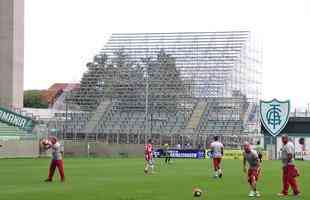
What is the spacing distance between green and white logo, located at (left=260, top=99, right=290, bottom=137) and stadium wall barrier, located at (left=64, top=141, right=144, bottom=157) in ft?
127

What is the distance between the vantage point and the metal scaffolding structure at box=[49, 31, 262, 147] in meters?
93.5

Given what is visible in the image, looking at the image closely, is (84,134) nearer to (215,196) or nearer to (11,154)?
(11,154)

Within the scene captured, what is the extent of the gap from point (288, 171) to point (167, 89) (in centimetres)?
7721

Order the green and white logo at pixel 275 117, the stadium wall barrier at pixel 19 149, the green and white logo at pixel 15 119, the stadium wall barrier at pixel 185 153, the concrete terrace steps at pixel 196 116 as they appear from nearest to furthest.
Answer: the green and white logo at pixel 275 117 → the stadium wall barrier at pixel 19 149 → the green and white logo at pixel 15 119 → the stadium wall barrier at pixel 185 153 → the concrete terrace steps at pixel 196 116

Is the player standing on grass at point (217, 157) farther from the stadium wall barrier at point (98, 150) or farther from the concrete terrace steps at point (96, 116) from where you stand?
the concrete terrace steps at point (96, 116)

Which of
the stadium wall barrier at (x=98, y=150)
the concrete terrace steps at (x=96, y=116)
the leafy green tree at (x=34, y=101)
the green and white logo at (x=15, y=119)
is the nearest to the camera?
the green and white logo at (x=15, y=119)

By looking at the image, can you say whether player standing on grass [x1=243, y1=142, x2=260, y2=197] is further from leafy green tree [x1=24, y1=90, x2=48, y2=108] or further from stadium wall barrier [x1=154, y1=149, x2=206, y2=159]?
leafy green tree [x1=24, y1=90, x2=48, y2=108]

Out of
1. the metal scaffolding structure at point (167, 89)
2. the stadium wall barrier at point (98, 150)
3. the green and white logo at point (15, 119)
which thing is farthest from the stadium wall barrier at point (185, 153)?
the metal scaffolding structure at point (167, 89)

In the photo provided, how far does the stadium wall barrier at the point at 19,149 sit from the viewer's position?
64250 mm

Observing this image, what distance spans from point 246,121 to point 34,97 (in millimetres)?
78551

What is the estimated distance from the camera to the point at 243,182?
98.9 ft

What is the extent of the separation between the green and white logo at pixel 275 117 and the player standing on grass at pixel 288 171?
11.3 meters

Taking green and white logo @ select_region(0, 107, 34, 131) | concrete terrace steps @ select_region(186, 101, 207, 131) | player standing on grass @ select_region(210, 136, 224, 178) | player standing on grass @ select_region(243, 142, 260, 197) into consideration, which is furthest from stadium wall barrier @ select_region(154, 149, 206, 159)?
player standing on grass @ select_region(243, 142, 260, 197)

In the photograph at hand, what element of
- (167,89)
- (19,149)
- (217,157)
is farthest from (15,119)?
(217,157)
